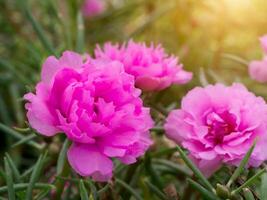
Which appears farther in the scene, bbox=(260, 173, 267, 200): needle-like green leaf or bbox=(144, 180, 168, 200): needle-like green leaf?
bbox=(144, 180, 168, 200): needle-like green leaf

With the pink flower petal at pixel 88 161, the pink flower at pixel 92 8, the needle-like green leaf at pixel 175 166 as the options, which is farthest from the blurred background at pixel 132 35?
the pink flower petal at pixel 88 161

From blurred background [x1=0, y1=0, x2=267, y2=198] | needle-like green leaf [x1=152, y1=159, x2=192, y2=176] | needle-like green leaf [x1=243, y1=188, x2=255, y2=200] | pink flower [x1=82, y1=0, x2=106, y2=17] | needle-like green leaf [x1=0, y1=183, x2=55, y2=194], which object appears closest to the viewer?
needle-like green leaf [x1=243, y1=188, x2=255, y2=200]

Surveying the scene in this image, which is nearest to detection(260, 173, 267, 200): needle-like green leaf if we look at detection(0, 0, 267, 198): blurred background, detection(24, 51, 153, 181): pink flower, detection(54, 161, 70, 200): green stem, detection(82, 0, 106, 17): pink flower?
detection(24, 51, 153, 181): pink flower

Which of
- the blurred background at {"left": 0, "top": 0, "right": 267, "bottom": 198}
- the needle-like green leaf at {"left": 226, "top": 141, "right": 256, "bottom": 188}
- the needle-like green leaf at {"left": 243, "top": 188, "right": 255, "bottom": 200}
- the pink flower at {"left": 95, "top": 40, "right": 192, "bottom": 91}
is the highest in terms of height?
the pink flower at {"left": 95, "top": 40, "right": 192, "bottom": 91}

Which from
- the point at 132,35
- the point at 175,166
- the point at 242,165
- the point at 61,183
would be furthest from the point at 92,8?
the point at 242,165

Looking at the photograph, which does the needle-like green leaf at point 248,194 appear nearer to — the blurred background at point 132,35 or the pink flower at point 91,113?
the pink flower at point 91,113

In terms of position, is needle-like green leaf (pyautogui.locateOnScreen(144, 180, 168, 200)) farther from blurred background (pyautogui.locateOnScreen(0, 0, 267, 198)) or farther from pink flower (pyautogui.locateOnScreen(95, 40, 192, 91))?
blurred background (pyautogui.locateOnScreen(0, 0, 267, 198))

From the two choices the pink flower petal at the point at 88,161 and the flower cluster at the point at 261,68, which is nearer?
the pink flower petal at the point at 88,161

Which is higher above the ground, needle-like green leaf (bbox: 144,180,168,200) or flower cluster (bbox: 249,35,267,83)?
flower cluster (bbox: 249,35,267,83)
